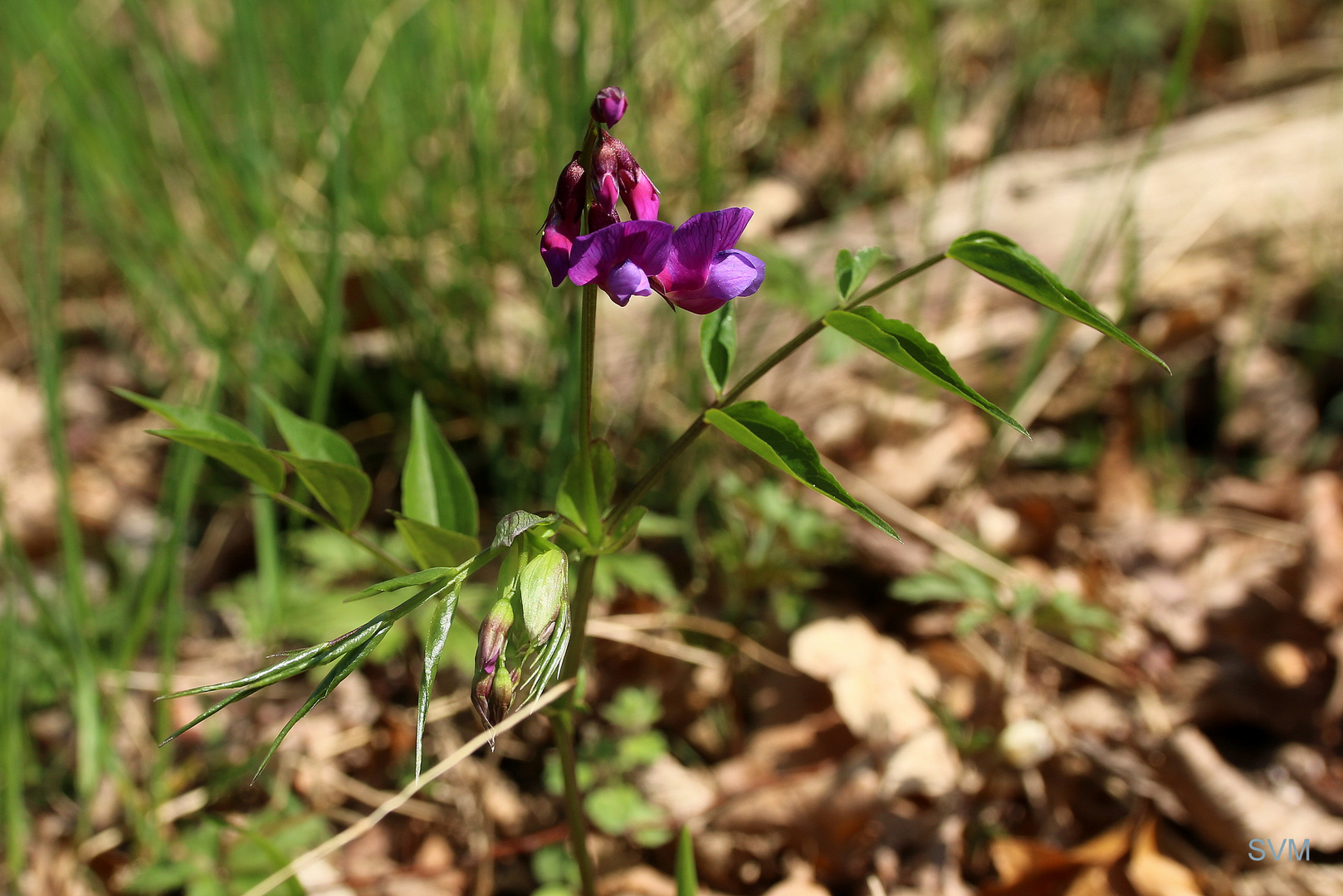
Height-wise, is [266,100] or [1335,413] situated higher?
[266,100]

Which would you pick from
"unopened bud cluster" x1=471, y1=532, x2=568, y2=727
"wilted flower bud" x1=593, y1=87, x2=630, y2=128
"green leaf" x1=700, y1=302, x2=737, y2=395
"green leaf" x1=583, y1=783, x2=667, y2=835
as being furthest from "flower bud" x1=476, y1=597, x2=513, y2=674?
"green leaf" x1=583, y1=783, x2=667, y2=835

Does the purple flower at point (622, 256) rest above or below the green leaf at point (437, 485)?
above

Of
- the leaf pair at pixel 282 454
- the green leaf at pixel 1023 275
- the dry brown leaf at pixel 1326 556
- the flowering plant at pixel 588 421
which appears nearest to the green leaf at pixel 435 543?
the flowering plant at pixel 588 421

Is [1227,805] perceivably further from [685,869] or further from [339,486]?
[339,486]

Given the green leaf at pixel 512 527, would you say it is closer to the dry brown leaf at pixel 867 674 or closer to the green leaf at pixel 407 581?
the green leaf at pixel 407 581

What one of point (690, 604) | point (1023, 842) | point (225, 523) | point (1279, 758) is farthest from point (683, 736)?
point (225, 523)

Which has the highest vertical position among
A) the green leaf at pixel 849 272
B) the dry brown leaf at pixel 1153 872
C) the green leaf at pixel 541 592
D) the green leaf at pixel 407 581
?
the green leaf at pixel 849 272

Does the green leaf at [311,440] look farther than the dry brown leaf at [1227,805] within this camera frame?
No

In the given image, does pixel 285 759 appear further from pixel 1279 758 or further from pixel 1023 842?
pixel 1279 758
